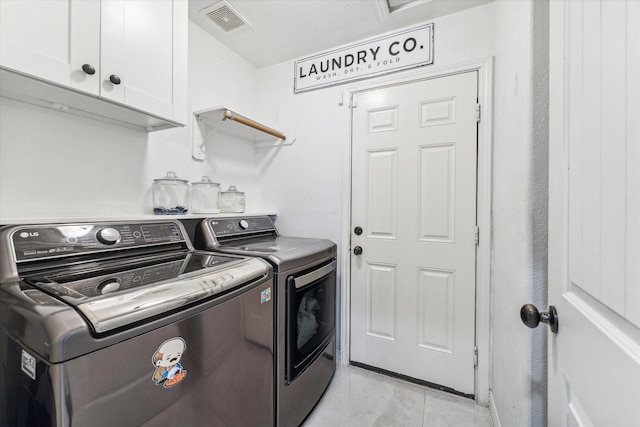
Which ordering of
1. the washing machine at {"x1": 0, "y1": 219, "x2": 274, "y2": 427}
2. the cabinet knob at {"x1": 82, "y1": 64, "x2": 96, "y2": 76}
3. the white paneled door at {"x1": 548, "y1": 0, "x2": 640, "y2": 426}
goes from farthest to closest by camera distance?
the cabinet knob at {"x1": 82, "y1": 64, "x2": 96, "y2": 76}
the washing machine at {"x1": 0, "y1": 219, "x2": 274, "y2": 427}
the white paneled door at {"x1": 548, "y1": 0, "x2": 640, "y2": 426}

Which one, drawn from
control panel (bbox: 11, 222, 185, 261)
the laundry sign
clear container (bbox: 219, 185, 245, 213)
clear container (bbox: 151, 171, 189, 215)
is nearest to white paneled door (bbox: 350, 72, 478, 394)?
the laundry sign

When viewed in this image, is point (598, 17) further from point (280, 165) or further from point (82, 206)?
point (280, 165)

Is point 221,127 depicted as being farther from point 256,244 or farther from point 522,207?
point 522,207

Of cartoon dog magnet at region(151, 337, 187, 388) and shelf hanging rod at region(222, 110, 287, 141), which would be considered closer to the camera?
cartoon dog magnet at region(151, 337, 187, 388)

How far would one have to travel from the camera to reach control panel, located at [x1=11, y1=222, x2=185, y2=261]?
3.08 feet

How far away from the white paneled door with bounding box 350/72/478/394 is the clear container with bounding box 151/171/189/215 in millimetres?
1221

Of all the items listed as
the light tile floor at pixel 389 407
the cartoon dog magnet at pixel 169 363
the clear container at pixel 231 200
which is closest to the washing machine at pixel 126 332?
the cartoon dog magnet at pixel 169 363

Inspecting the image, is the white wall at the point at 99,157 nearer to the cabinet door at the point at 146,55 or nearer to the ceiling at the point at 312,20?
the ceiling at the point at 312,20

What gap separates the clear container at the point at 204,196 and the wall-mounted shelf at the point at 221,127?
0.21 meters

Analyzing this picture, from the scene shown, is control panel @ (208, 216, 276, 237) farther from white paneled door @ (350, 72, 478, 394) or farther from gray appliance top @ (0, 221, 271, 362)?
white paneled door @ (350, 72, 478, 394)

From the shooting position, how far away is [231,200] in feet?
6.88

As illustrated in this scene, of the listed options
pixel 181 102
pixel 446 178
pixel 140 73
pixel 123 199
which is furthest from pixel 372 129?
pixel 123 199

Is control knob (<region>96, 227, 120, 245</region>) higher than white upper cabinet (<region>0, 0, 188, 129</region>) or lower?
lower

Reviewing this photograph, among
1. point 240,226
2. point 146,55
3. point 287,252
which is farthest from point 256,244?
point 146,55
